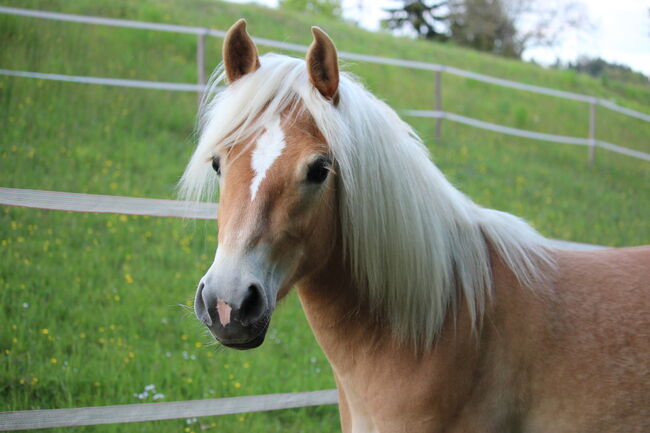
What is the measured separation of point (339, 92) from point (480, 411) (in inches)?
47.1

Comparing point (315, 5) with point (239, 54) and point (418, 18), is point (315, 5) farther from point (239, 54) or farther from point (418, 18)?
point (239, 54)

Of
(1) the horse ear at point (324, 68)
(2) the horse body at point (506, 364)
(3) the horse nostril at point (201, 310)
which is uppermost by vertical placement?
(1) the horse ear at point (324, 68)

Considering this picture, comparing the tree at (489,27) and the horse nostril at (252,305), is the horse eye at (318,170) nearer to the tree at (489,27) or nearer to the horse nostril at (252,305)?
the horse nostril at (252,305)

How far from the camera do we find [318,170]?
1911 millimetres

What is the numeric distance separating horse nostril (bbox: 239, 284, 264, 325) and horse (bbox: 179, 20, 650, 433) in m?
0.08

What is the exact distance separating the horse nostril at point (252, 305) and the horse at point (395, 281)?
8 centimetres

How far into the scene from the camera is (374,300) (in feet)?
6.98

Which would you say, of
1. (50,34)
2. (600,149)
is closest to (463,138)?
(600,149)

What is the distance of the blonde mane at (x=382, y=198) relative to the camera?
1.99 metres

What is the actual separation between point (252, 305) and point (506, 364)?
3.10 ft

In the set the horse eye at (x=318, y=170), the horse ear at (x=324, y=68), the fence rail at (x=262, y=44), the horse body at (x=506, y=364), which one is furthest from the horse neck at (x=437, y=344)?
the fence rail at (x=262, y=44)

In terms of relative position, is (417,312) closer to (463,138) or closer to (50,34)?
(50,34)

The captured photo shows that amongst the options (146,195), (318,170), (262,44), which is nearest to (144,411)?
(318,170)

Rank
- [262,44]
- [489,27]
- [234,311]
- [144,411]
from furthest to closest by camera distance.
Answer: [489,27] < [262,44] < [144,411] < [234,311]
